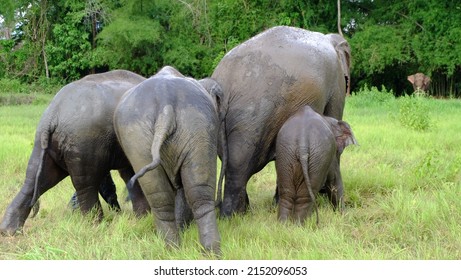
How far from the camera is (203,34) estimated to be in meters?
27.6

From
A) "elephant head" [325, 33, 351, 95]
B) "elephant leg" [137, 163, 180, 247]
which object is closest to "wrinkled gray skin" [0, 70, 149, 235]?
"elephant leg" [137, 163, 180, 247]

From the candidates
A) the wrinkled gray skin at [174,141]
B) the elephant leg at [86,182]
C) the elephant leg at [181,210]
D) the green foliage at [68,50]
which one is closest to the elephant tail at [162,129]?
the wrinkled gray skin at [174,141]

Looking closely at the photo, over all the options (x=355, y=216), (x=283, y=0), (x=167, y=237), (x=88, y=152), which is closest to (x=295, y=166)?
(x=355, y=216)

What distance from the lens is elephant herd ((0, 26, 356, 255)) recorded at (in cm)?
330

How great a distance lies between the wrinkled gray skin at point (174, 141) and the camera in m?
3.25

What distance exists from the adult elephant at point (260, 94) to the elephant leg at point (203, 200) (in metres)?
0.71

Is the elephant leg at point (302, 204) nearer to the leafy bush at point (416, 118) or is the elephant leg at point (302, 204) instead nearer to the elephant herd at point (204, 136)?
the elephant herd at point (204, 136)

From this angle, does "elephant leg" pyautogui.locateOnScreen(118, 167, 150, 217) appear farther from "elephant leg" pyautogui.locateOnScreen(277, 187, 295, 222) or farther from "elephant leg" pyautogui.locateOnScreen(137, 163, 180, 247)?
"elephant leg" pyautogui.locateOnScreen(277, 187, 295, 222)

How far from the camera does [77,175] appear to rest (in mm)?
3971

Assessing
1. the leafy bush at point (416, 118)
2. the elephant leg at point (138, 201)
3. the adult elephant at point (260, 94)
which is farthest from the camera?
the leafy bush at point (416, 118)

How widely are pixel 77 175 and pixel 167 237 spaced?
92cm

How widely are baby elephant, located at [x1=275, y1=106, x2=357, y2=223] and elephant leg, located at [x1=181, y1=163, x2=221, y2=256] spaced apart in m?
0.77

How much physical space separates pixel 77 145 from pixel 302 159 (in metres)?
1.56

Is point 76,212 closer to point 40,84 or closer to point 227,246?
point 227,246
